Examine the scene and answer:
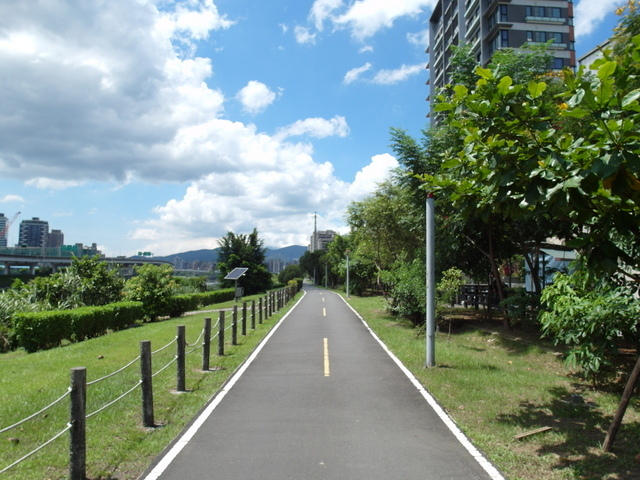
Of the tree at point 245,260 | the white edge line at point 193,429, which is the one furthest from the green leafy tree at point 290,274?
the white edge line at point 193,429

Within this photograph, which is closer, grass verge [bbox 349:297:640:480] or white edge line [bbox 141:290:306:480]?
white edge line [bbox 141:290:306:480]

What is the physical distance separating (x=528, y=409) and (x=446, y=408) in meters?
1.32

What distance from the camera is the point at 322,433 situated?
648 cm

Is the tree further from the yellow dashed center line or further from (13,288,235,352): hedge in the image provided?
the yellow dashed center line

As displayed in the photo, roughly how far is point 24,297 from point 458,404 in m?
19.9

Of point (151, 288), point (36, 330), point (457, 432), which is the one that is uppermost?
point (151, 288)

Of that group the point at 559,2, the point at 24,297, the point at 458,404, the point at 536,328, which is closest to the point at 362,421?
the point at 458,404

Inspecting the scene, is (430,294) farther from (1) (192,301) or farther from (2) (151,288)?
(1) (192,301)

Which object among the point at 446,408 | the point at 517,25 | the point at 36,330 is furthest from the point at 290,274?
the point at 446,408

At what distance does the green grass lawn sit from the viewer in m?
5.43

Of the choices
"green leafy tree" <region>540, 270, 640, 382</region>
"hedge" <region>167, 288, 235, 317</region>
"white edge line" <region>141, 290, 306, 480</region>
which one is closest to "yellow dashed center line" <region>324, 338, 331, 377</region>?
"white edge line" <region>141, 290, 306, 480</region>

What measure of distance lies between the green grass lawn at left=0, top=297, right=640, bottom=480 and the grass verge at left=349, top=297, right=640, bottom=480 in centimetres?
2

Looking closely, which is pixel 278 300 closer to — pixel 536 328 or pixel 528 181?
pixel 536 328

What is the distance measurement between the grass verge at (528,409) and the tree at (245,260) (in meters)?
45.6
